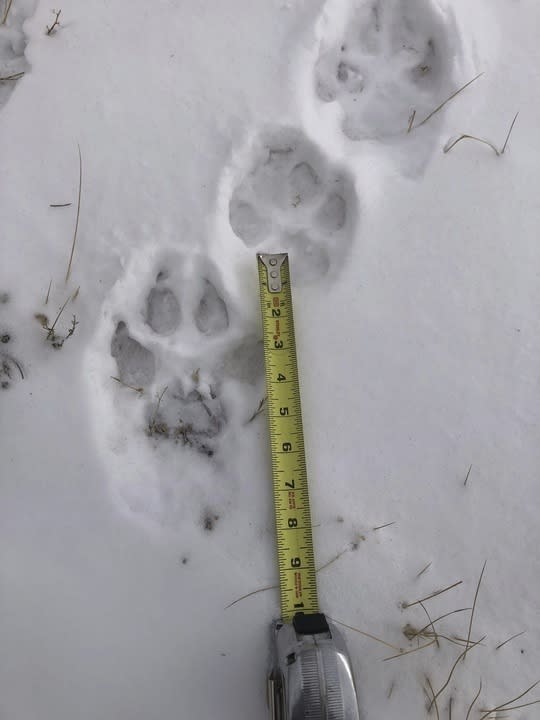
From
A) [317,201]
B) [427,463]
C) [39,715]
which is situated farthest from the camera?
[317,201]

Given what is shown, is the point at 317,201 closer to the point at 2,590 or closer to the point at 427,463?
the point at 427,463

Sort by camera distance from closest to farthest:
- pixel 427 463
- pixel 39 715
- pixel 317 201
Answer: pixel 39 715 → pixel 427 463 → pixel 317 201

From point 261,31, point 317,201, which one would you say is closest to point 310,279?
point 317,201

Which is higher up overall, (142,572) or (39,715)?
(142,572)

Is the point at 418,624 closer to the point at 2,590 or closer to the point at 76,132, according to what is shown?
the point at 2,590

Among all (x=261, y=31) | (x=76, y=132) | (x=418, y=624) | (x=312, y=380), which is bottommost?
(x=418, y=624)

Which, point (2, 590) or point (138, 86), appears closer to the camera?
point (2, 590)

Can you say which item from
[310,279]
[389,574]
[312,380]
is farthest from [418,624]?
[310,279]
